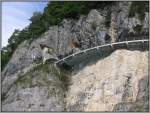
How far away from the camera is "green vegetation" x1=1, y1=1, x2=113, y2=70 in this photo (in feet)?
139

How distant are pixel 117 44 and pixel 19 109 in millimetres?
8347

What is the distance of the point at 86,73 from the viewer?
3975 cm

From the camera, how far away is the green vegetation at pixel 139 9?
38.2m

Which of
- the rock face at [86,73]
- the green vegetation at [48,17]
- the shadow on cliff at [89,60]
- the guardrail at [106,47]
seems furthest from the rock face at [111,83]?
the green vegetation at [48,17]

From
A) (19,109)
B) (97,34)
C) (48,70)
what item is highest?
(97,34)

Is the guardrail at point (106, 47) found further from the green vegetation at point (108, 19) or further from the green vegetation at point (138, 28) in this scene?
the green vegetation at point (108, 19)

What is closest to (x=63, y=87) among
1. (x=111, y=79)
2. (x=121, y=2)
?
(x=111, y=79)

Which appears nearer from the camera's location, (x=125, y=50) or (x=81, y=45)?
(x=125, y=50)

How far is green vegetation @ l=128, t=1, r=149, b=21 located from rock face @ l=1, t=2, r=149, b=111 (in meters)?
0.33

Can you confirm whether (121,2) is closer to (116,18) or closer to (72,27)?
(116,18)

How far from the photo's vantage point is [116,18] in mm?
39750

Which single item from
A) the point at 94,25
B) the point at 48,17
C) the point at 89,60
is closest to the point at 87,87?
the point at 89,60

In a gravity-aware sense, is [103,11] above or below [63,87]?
above

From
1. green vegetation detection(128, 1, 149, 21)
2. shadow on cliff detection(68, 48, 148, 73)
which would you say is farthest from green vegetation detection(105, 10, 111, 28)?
shadow on cliff detection(68, 48, 148, 73)
